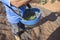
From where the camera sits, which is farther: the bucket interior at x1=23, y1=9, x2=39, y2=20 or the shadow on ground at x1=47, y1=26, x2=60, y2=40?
the shadow on ground at x1=47, y1=26, x2=60, y2=40

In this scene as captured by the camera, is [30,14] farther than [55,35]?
No

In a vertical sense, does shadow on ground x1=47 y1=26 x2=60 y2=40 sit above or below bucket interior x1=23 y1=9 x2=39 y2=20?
below

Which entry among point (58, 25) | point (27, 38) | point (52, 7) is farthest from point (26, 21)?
point (52, 7)

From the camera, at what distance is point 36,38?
3715mm

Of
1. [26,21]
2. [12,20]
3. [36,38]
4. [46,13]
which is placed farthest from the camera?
[46,13]

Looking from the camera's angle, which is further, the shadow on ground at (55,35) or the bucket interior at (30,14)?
the shadow on ground at (55,35)

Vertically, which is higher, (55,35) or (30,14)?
(30,14)

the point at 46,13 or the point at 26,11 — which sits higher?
the point at 26,11

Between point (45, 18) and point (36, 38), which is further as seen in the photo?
point (45, 18)

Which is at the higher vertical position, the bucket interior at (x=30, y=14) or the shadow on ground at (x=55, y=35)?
the bucket interior at (x=30, y=14)

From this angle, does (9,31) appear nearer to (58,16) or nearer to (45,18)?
(45,18)

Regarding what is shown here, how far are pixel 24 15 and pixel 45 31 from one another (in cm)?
64

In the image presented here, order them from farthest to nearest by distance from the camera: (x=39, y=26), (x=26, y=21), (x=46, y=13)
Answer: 1. (x=46, y=13)
2. (x=39, y=26)
3. (x=26, y=21)

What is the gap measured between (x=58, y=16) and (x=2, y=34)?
4.19 feet
